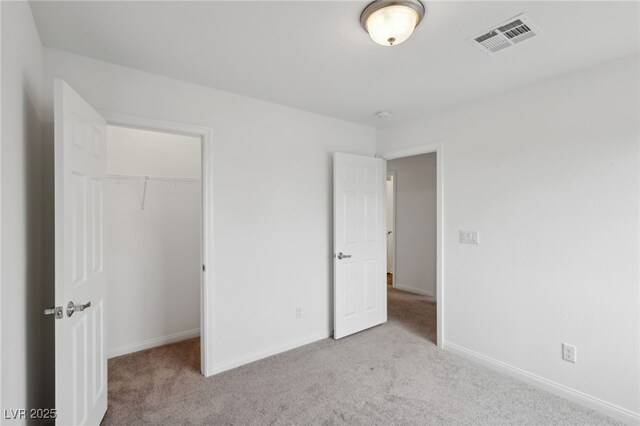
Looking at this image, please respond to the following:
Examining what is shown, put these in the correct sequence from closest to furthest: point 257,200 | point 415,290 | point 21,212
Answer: point 21,212
point 257,200
point 415,290

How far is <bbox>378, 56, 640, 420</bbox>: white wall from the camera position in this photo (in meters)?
2.04

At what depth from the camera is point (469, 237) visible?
2857mm

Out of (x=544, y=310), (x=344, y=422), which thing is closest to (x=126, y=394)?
(x=344, y=422)

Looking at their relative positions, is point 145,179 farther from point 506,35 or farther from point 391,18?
point 506,35

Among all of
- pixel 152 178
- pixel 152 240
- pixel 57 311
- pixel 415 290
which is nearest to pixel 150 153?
pixel 152 178

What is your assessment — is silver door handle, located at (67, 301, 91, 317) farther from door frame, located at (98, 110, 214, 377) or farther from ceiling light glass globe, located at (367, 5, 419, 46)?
ceiling light glass globe, located at (367, 5, 419, 46)

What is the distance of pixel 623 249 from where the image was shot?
203cm

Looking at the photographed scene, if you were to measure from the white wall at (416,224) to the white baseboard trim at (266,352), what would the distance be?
2485 mm

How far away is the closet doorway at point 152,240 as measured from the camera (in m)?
2.95

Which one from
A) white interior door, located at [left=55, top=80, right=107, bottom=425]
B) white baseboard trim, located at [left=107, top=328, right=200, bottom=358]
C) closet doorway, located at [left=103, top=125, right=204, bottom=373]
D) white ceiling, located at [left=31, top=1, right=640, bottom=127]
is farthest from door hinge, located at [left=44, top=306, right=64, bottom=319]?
white baseboard trim, located at [left=107, top=328, right=200, bottom=358]

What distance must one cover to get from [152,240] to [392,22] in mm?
2950

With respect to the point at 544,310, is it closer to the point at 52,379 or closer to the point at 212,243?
the point at 212,243

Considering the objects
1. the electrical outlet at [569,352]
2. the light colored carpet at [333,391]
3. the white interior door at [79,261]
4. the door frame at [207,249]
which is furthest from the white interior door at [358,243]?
the white interior door at [79,261]

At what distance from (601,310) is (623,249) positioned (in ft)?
1.50
